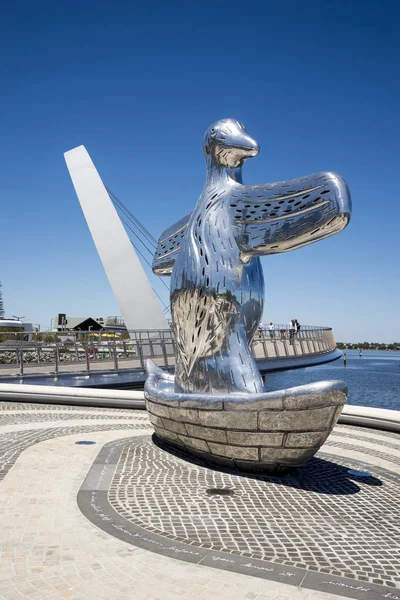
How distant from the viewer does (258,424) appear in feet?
17.1

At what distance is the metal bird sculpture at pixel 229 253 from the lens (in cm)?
546

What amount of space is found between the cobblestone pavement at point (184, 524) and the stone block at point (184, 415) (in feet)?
1.72

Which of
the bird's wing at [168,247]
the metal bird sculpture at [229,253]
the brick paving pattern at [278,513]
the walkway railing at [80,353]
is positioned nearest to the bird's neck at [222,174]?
the metal bird sculpture at [229,253]

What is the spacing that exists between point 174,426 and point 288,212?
2769mm

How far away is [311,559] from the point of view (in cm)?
355

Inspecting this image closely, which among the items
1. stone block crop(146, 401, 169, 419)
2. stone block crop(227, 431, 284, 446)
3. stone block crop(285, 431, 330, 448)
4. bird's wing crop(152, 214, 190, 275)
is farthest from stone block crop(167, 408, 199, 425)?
bird's wing crop(152, 214, 190, 275)

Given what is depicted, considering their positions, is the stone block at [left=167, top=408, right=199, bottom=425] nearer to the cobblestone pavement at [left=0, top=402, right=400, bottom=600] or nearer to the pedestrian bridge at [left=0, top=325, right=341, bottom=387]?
the cobblestone pavement at [left=0, top=402, right=400, bottom=600]

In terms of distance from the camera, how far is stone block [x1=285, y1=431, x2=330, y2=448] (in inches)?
199

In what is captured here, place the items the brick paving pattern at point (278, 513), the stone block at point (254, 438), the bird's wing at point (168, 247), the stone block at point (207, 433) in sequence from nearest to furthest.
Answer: the brick paving pattern at point (278, 513) → the stone block at point (254, 438) → the stone block at point (207, 433) → the bird's wing at point (168, 247)

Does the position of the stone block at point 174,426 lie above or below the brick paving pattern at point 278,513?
above

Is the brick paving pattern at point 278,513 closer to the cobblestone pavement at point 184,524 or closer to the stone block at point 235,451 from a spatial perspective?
the cobblestone pavement at point 184,524

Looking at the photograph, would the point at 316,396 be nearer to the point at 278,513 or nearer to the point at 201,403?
the point at 278,513

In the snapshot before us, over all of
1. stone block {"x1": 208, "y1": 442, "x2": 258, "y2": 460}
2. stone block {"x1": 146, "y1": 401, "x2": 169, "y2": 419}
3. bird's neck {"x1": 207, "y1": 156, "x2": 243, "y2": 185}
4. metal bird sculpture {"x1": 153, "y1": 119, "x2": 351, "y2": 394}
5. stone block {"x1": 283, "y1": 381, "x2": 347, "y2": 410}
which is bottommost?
stone block {"x1": 208, "y1": 442, "x2": 258, "y2": 460}

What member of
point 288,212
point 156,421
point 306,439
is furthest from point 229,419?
point 288,212
